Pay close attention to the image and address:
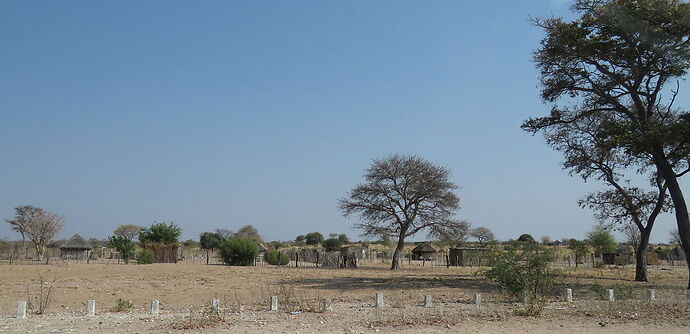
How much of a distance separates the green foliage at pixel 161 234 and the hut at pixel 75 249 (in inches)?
261

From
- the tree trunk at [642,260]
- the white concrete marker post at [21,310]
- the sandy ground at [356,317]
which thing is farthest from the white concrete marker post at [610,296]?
the tree trunk at [642,260]

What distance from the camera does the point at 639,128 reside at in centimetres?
2131

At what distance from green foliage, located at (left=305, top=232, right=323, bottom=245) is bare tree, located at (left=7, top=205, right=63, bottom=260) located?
201 feet

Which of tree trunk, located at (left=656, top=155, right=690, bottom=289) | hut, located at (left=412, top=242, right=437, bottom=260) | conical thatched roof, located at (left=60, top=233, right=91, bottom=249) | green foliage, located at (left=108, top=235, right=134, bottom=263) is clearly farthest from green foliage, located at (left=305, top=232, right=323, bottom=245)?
tree trunk, located at (left=656, top=155, right=690, bottom=289)

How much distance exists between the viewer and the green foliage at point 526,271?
14.9 m

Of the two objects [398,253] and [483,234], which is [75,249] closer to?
[398,253]

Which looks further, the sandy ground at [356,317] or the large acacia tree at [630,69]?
the large acacia tree at [630,69]

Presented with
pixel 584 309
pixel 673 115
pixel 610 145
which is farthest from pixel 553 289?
pixel 673 115

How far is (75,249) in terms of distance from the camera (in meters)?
57.7

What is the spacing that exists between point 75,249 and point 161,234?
15.0m

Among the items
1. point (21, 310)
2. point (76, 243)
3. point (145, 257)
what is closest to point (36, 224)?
A: point (76, 243)

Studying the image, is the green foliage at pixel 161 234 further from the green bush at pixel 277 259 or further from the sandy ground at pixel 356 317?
the sandy ground at pixel 356 317

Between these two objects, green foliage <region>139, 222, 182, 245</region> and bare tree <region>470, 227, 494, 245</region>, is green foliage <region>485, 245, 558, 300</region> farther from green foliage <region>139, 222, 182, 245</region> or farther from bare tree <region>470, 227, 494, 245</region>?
bare tree <region>470, 227, 494, 245</region>

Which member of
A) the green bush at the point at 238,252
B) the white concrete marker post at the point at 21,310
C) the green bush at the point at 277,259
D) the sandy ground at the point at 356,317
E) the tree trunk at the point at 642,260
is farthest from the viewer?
the green bush at the point at 277,259
